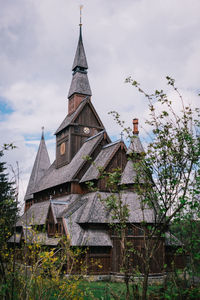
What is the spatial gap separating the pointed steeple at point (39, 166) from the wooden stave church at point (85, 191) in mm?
2598

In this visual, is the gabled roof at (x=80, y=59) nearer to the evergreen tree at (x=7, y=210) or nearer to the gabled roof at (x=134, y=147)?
the gabled roof at (x=134, y=147)

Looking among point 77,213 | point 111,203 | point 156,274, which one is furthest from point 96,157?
point 111,203

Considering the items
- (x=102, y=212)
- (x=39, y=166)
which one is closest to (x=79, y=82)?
(x=39, y=166)

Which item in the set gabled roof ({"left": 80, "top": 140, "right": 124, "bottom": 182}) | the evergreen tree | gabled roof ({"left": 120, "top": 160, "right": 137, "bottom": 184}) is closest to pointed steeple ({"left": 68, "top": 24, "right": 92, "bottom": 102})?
gabled roof ({"left": 80, "top": 140, "right": 124, "bottom": 182})

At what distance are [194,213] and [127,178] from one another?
16.9 metres

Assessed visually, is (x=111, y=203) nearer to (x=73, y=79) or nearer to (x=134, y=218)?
(x=134, y=218)

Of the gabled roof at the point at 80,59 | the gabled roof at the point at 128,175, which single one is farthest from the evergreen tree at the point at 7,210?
the gabled roof at the point at 80,59

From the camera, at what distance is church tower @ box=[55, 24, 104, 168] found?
33500 millimetres

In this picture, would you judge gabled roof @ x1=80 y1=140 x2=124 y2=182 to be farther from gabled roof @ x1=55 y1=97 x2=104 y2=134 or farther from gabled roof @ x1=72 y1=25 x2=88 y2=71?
gabled roof @ x1=72 y1=25 x2=88 y2=71

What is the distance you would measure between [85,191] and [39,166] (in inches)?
791

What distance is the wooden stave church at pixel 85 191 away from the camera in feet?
75.0

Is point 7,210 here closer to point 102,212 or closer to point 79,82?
point 102,212

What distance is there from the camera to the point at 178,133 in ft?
27.0

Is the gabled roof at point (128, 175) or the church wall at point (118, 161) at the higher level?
the church wall at point (118, 161)
